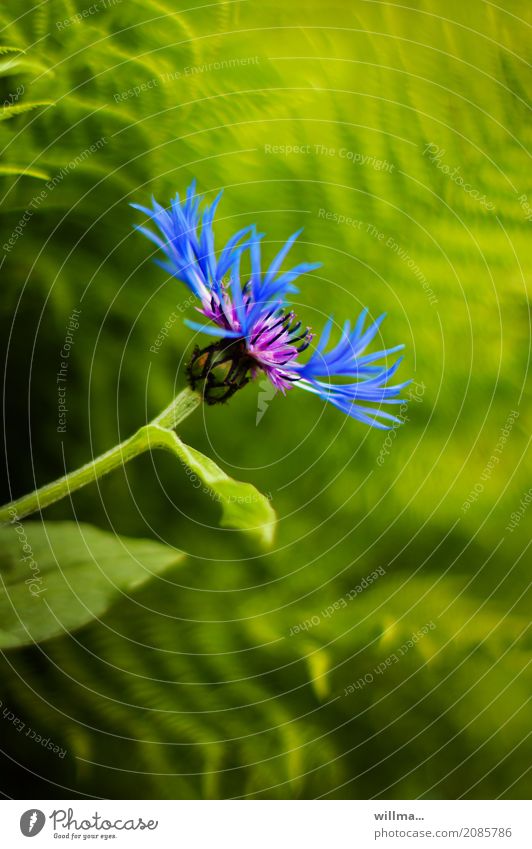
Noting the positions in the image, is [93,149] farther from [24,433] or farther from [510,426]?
[510,426]

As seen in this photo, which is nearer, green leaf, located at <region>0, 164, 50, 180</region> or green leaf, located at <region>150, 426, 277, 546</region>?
green leaf, located at <region>150, 426, 277, 546</region>

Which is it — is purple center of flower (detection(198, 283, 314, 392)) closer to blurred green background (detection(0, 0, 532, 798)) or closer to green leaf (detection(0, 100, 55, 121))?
blurred green background (detection(0, 0, 532, 798))

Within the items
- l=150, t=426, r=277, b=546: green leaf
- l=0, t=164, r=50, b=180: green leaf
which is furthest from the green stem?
l=0, t=164, r=50, b=180: green leaf
